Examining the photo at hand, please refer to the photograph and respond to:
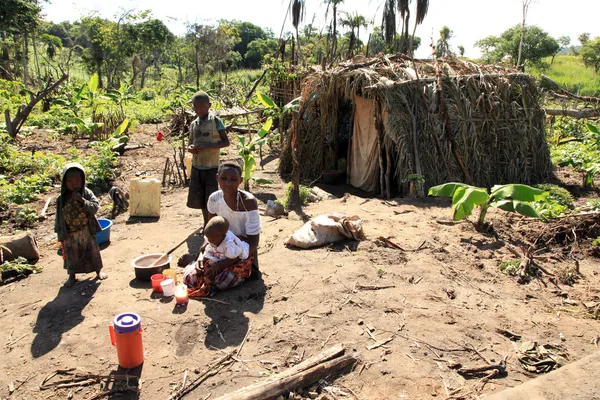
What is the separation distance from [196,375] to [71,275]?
1.87m

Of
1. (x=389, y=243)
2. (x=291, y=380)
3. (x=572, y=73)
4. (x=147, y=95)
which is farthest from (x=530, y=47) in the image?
(x=291, y=380)

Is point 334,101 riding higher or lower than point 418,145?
higher

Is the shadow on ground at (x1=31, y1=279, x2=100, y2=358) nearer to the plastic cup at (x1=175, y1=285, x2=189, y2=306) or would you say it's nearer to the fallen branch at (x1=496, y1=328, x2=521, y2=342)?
the plastic cup at (x1=175, y1=285, x2=189, y2=306)

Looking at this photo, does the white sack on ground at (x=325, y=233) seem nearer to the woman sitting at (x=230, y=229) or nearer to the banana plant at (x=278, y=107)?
the woman sitting at (x=230, y=229)

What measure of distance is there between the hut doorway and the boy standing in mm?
3453

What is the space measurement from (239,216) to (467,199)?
2.60 m

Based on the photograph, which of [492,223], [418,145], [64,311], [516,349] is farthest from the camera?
[418,145]

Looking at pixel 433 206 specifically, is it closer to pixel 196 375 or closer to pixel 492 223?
pixel 492 223

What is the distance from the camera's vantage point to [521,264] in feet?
13.6

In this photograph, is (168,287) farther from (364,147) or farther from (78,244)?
(364,147)

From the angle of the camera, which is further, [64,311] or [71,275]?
[71,275]

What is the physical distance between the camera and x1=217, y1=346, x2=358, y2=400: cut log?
7.92 feet

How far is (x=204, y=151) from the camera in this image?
4742mm

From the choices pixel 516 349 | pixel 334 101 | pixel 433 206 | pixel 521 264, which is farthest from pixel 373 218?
pixel 334 101
